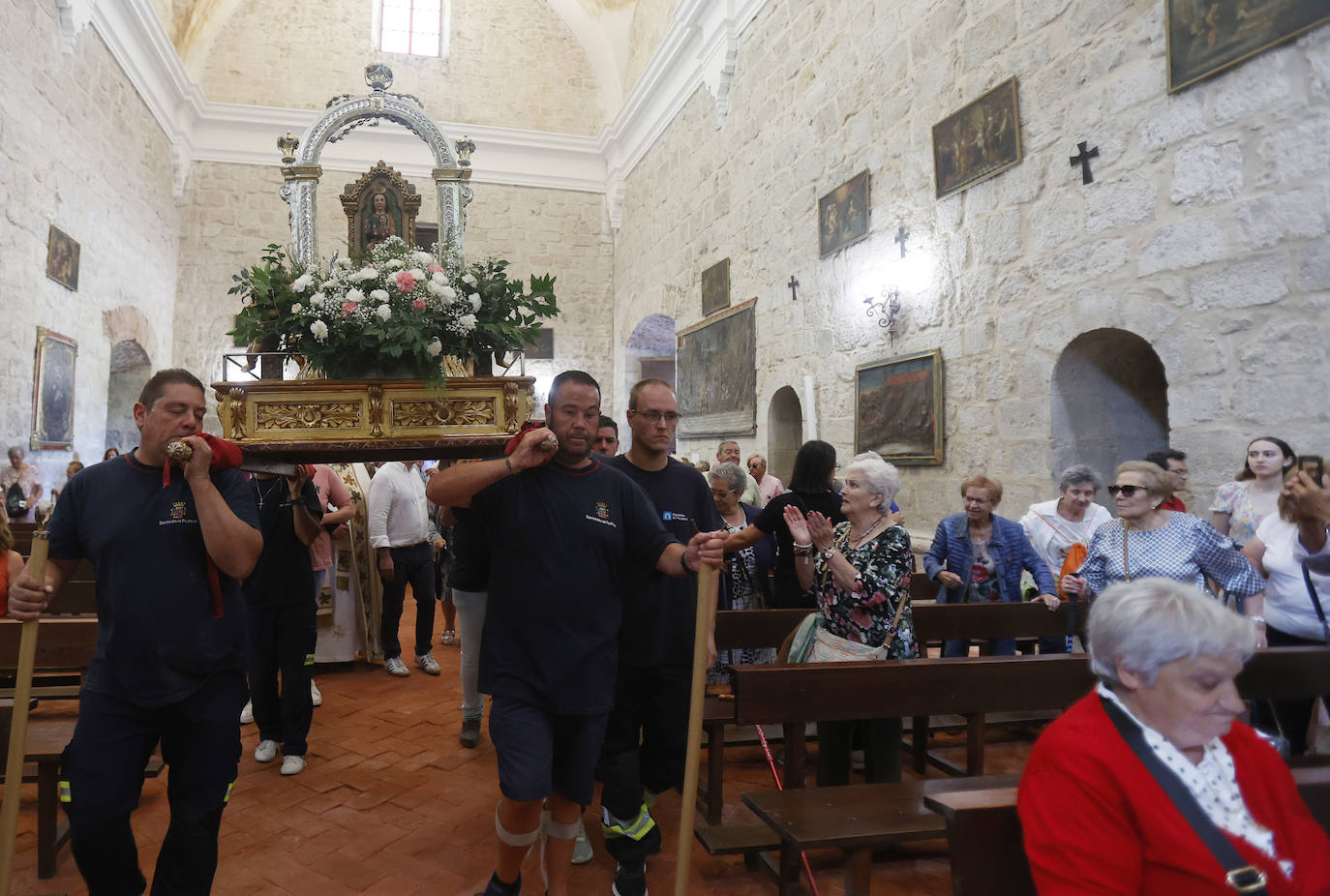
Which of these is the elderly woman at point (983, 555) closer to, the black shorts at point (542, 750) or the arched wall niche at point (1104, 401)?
the arched wall niche at point (1104, 401)

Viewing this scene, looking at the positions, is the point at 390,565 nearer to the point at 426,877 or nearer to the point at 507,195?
the point at 426,877

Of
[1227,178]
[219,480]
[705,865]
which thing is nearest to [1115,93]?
[1227,178]

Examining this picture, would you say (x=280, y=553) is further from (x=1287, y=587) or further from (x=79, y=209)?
(x=79, y=209)

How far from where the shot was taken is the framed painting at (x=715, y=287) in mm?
11133

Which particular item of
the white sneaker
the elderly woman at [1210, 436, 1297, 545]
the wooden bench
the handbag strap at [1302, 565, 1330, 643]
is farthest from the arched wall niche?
the wooden bench

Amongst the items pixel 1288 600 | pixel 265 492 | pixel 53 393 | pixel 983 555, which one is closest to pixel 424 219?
pixel 53 393

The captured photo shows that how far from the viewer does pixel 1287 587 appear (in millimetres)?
3562

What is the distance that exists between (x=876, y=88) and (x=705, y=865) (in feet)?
22.8

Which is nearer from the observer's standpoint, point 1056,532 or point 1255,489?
point 1255,489

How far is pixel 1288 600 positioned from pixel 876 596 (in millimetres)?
1960

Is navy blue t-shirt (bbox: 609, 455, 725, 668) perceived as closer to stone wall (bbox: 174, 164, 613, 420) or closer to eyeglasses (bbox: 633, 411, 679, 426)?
eyeglasses (bbox: 633, 411, 679, 426)

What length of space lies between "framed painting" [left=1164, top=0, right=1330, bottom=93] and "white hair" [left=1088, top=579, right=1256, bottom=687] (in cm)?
395

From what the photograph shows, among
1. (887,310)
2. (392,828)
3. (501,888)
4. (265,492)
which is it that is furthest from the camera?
(887,310)

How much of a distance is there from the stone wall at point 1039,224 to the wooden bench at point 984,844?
3487 millimetres
